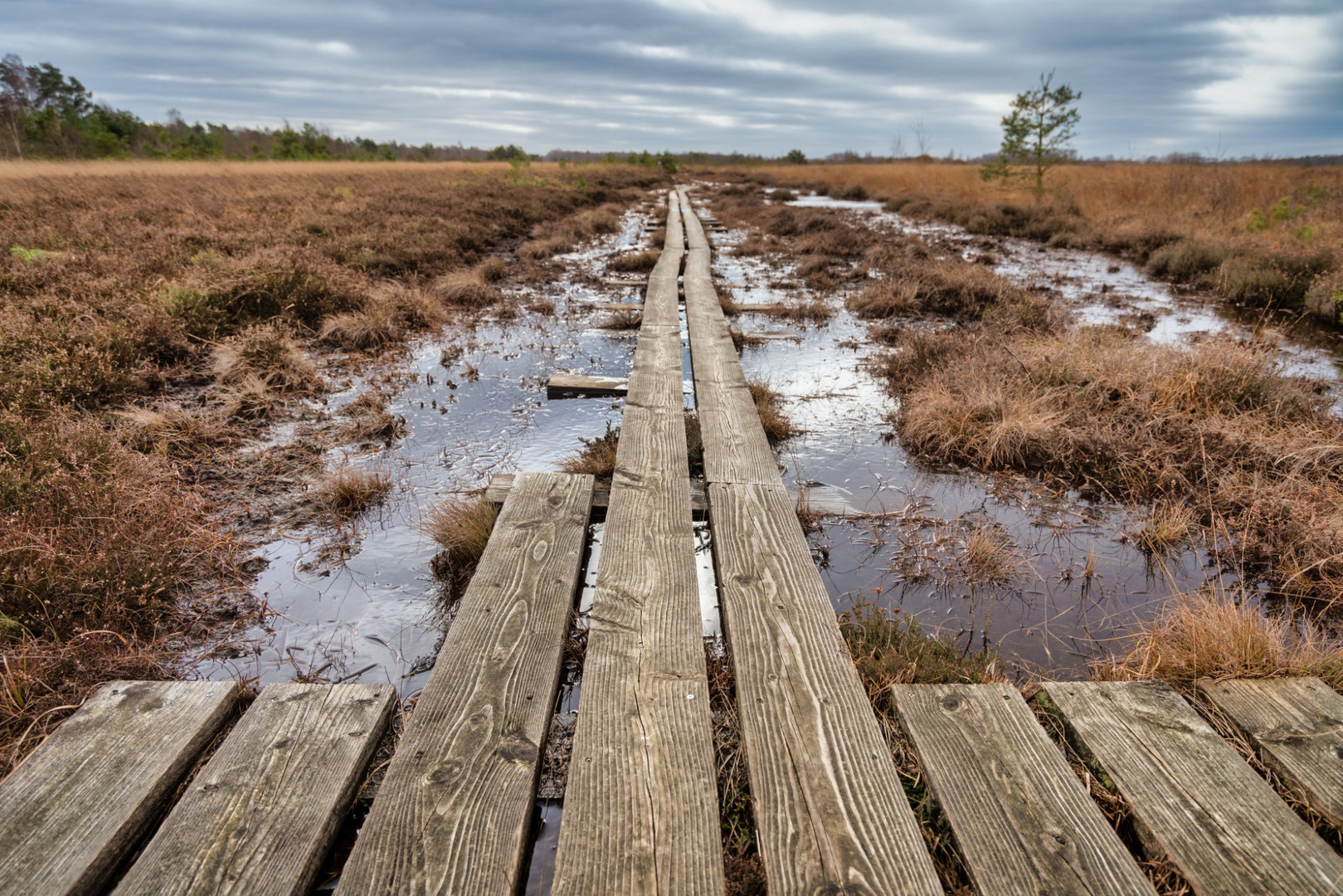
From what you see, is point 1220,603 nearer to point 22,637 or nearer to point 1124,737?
point 1124,737

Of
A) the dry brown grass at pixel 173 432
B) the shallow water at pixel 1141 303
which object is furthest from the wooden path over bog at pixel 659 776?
the shallow water at pixel 1141 303

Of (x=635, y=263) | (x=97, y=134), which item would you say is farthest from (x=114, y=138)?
(x=635, y=263)

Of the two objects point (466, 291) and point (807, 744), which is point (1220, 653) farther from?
point (466, 291)

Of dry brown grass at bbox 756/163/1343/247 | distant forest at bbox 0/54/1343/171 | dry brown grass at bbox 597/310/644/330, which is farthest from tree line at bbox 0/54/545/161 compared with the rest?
dry brown grass at bbox 597/310/644/330

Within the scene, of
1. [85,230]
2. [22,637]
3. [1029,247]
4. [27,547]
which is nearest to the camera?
[22,637]

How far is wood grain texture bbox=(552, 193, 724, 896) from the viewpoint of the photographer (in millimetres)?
1489

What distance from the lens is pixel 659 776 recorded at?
1696 mm

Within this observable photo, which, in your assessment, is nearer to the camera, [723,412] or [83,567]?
[83,567]

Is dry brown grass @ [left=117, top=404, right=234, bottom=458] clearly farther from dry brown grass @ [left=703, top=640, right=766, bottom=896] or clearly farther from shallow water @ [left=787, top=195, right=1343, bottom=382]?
shallow water @ [left=787, top=195, right=1343, bottom=382]

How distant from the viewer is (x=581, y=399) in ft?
17.5

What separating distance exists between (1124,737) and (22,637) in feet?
11.9

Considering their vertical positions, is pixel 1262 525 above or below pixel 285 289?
below

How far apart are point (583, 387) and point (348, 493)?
2.10 m

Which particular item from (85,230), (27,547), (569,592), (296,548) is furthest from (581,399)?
(85,230)
